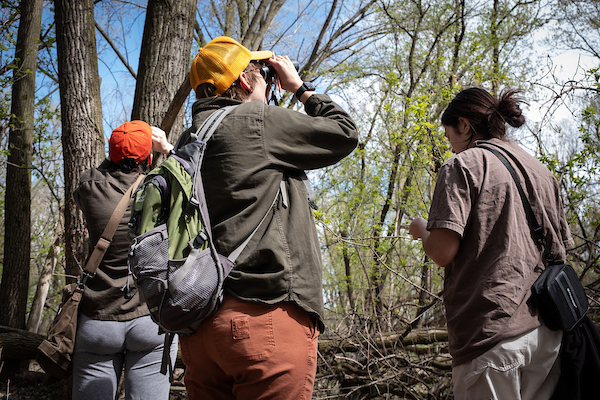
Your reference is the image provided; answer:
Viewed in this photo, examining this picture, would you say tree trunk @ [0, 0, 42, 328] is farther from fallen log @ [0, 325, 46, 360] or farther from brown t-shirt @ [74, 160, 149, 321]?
brown t-shirt @ [74, 160, 149, 321]

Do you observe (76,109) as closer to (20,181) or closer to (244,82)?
(244,82)

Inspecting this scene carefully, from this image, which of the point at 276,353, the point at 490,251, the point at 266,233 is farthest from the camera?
the point at 490,251

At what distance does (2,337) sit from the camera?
483 centimetres

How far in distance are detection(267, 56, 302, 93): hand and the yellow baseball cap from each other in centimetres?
11

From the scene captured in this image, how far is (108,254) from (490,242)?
6.61ft

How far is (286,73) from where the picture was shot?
1766mm

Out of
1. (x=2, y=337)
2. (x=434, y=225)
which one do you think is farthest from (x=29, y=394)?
(x=434, y=225)

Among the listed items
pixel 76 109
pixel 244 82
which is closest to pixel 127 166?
pixel 244 82

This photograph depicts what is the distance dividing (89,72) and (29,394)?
11.3 feet

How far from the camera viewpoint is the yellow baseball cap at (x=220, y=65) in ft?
5.49

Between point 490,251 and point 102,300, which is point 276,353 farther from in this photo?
point 102,300

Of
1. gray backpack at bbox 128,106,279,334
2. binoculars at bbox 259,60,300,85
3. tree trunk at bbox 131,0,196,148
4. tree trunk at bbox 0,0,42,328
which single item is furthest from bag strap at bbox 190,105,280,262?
tree trunk at bbox 0,0,42,328

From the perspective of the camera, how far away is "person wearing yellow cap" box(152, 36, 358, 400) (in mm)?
1327

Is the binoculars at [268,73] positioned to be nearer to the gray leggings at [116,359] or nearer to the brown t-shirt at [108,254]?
the brown t-shirt at [108,254]
